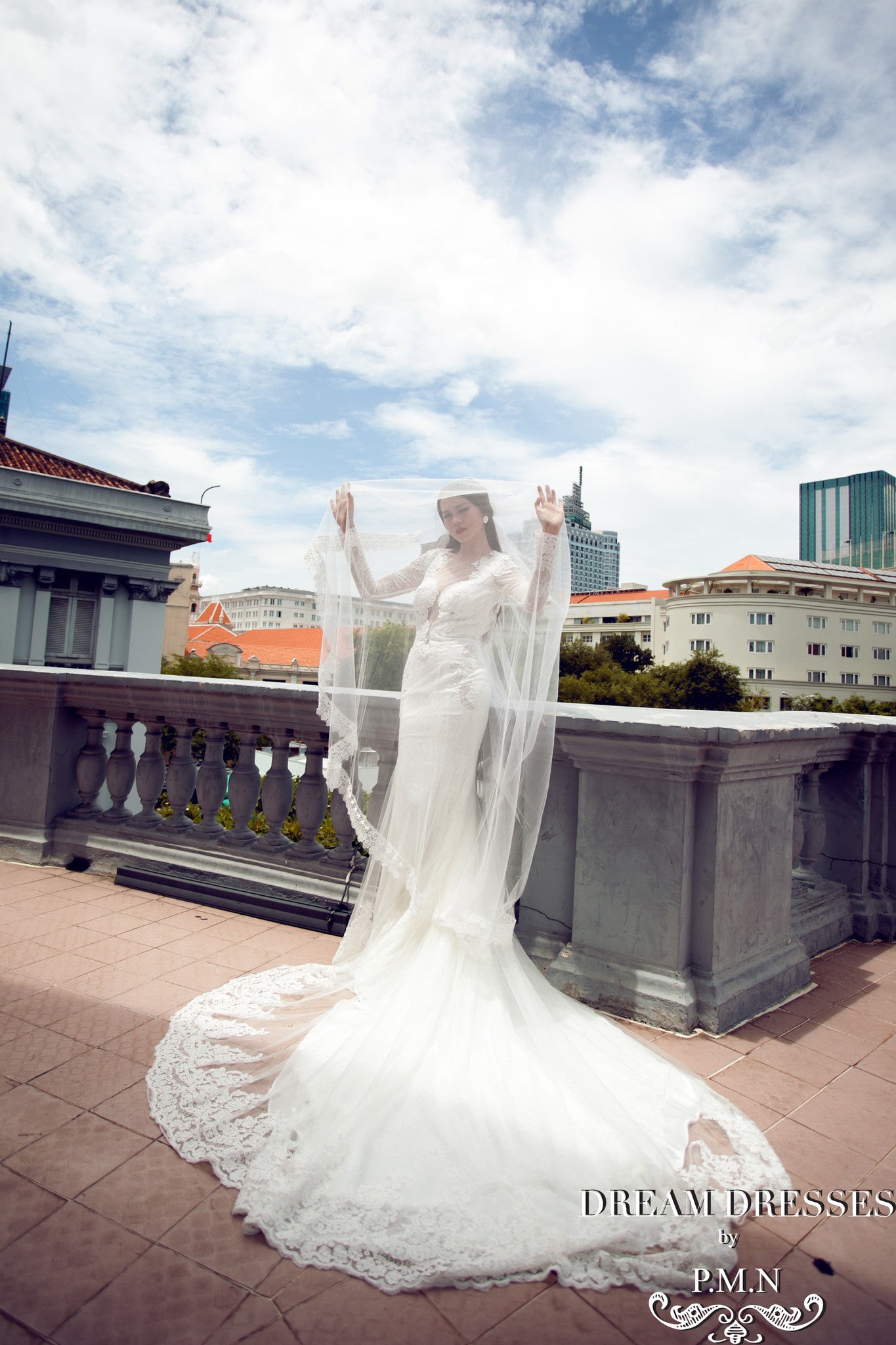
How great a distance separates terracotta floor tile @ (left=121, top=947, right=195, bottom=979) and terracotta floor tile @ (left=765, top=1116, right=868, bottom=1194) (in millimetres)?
2128

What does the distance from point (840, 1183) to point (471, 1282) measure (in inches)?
37.7

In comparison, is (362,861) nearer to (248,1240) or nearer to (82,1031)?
(82,1031)

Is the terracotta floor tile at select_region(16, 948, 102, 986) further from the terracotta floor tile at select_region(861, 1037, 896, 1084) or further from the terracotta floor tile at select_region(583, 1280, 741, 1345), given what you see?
the terracotta floor tile at select_region(861, 1037, 896, 1084)

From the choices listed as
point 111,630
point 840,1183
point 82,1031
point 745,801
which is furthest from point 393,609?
point 111,630

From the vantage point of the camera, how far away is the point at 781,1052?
2535mm

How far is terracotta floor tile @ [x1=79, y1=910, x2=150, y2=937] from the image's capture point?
3.42m

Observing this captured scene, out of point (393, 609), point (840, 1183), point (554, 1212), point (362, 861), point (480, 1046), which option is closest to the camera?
point (554, 1212)

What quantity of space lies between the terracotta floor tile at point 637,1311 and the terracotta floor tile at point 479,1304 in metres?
0.04

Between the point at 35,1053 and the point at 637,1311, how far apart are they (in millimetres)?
1774

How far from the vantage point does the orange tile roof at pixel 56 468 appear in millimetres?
21734

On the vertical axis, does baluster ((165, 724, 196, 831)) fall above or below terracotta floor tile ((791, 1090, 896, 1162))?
above

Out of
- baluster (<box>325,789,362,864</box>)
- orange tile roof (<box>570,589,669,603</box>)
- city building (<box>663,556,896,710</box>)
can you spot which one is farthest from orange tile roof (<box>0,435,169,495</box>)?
orange tile roof (<box>570,589,669,603</box>)

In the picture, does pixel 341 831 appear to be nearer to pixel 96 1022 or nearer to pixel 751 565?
pixel 96 1022

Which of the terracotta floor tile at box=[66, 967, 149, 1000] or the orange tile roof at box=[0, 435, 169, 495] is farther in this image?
the orange tile roof at box=[0, 435, 169, 495]
